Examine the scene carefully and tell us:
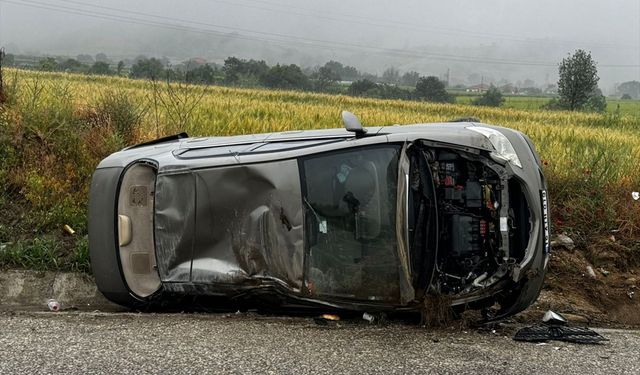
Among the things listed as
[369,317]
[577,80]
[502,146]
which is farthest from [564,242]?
[577,80]

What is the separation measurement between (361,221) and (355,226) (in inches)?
2.3

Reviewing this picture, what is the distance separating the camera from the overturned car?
13.5 ft

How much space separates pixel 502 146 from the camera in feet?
14.1

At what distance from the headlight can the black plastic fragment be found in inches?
51.0

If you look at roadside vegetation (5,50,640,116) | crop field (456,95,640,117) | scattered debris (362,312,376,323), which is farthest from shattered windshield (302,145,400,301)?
crop field (456,95,640,117)

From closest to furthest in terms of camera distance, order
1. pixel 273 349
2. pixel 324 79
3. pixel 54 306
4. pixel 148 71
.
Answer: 1. pixel 273 349
2. pixel 54 306
3. pixel 148 71
4. pixel 324 79

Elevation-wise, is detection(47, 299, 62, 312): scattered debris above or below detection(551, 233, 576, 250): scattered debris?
below

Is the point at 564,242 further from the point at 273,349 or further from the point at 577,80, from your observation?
the point at 577,80

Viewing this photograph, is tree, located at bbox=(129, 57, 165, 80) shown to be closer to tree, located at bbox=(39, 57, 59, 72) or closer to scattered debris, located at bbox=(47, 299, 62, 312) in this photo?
tree, located at bbox=(39, 57, 59, 72)

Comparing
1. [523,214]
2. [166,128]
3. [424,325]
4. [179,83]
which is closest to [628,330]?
[523,214]

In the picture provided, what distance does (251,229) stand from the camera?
14.1 ft

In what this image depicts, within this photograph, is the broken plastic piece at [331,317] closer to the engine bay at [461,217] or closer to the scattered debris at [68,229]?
the engine bay at [461,217]

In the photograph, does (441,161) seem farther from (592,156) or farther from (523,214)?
(592,156)

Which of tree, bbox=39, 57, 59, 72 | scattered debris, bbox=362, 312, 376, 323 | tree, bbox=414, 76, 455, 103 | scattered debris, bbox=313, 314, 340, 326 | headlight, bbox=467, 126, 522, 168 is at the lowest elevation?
scattered debris, bbox=313, 314, 340, 326
